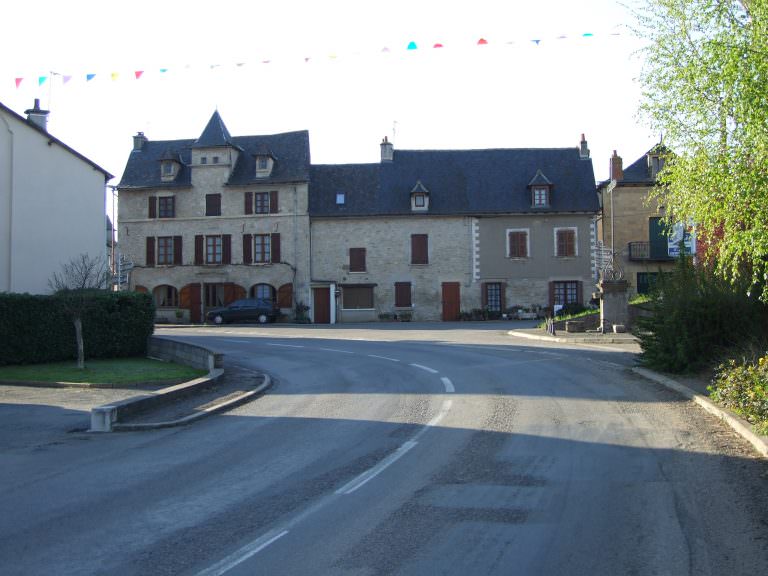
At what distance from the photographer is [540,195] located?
1790 inches

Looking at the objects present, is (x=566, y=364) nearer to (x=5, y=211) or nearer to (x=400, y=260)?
(x=5, y=211)

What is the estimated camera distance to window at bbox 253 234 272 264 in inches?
1823

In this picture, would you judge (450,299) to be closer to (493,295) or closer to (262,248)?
(493,295)

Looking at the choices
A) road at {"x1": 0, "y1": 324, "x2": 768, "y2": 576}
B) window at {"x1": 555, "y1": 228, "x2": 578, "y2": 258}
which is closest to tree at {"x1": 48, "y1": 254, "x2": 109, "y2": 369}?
road at {"x1": 0, "y1": 324, "x2": 768, "y2": 576}

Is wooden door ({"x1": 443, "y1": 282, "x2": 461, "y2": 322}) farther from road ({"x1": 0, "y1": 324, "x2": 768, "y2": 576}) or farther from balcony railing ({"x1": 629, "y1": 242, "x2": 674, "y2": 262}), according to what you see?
road ({"x1": 0, "y1": 324, "x2": 768, "y2": 576})

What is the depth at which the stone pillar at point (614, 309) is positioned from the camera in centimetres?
2745

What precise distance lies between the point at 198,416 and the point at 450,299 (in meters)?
34.1

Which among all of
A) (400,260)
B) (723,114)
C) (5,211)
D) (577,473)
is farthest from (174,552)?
(400,260)

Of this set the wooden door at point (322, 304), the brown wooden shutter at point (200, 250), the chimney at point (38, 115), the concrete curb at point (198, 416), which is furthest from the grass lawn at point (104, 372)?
the brown wooden shutter at point (200, 250)

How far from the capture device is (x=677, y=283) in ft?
50.5

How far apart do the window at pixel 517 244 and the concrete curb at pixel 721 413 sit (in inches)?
1177

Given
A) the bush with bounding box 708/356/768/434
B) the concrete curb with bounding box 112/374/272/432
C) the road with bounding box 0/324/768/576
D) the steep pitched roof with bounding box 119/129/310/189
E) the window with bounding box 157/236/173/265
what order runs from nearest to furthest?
1. the road with bounding box 0/324/768/576
2. the bush with bounding box 708/356/768/434
3. the concrete curb with bounding box 112/374/272/432
4. the steep pitched roof with bounding box 119/129/310/189
5. the window with bounding box 157/236/173/265

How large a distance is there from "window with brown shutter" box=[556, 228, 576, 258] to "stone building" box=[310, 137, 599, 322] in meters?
0.06

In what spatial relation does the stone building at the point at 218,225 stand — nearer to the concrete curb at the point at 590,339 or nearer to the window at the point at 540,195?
the window at the point at 540,195
